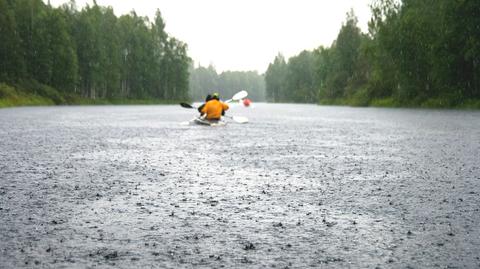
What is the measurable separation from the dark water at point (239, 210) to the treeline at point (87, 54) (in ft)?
200

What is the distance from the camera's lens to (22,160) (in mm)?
10352

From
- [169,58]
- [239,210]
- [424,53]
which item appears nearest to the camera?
[239,210]

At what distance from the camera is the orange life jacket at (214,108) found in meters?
22.8

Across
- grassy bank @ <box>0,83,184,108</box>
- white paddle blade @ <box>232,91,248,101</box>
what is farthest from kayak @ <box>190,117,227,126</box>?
grassy bank @ <box>0,83,184,108</box>

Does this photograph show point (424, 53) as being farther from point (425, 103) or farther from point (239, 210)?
point (239, 210)

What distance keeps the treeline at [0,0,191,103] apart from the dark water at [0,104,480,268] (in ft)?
200

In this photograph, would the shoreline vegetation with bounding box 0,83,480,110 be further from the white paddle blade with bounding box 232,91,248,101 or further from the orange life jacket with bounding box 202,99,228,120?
the orange life jacket with bounding box 202,99,228,120

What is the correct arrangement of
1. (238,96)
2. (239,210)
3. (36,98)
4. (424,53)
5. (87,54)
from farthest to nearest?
(87,54) → (36,98) → (424,53) → (238,96) → (239,210)

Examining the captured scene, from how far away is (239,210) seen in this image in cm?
576

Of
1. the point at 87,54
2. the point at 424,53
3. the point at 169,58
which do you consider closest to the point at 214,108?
the point at 424,53

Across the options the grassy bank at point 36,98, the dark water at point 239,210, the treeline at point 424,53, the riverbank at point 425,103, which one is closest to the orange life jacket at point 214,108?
the dark water at point 239,210

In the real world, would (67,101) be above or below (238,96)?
below

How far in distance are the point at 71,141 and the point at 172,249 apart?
38.2 ft

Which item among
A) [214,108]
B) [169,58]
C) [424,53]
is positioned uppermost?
[169,58]
